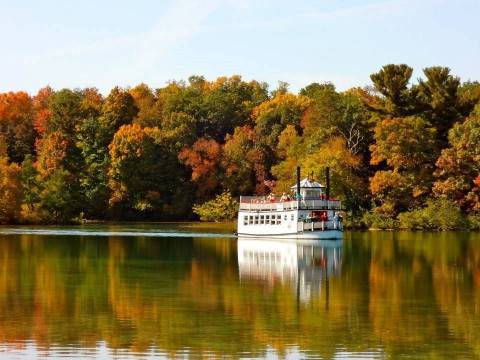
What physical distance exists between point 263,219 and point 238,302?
4827cm

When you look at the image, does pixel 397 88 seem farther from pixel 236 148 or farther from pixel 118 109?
pixel 118 109

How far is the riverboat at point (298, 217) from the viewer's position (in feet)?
253

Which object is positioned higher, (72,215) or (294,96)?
(294,96)

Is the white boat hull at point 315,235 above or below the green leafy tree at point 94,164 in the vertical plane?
below

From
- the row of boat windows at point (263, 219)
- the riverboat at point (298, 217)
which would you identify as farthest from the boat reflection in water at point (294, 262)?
the row of boat windows at point (263, 219)

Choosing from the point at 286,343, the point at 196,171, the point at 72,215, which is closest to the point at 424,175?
the point at 196,171

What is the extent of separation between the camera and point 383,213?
97688 millimetres

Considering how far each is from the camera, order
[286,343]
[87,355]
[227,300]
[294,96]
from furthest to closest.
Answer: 1. [294,96]
2. [227,300]
3. [286,343]
4. [87,355]

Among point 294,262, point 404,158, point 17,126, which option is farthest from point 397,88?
point 17,126

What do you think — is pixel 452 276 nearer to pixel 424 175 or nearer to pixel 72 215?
pixel 424 175

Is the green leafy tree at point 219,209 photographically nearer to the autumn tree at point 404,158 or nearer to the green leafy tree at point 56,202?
the green leafy tree at point 56,202

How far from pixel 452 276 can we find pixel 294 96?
83035 mm

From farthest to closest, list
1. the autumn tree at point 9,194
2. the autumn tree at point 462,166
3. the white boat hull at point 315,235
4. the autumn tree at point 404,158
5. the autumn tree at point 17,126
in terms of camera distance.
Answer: the autumn tree at point 17,126 → the autumn tree at point 9,194 → the autumn tree at point 404,158 → the autumn tree at point 462,166 → the white boat hull at point 315,235

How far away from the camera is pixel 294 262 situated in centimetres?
5641
